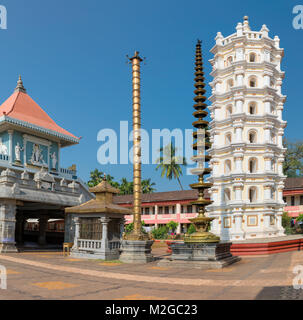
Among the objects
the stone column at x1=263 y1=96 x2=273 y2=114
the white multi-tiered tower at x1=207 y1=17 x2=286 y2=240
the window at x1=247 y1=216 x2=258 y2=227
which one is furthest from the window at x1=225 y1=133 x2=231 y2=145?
the window at x1=247 y1=216 x2=258 y2=227

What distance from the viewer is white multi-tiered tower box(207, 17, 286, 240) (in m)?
25.4

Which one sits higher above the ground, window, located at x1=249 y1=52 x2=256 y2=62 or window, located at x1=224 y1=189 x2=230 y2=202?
window, located at x1=249 y1=52 x2=256 y2=62

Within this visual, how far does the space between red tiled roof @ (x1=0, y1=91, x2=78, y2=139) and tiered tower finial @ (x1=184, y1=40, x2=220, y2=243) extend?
13.2 metres

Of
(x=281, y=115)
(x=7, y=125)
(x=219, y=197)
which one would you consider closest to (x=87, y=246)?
(x=7, y=125)

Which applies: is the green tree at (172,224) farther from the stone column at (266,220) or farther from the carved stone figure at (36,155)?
the carved stone figure at (36,155)

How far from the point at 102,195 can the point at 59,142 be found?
28.3 feet

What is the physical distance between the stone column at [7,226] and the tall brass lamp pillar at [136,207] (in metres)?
6.89

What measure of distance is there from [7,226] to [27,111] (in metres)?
10.1

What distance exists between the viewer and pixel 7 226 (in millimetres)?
18719

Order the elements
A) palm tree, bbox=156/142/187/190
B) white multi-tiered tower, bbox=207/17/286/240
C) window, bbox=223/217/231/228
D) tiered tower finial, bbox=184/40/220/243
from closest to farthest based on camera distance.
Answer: tiered tower finial, bbox=184/40/220/243 < white multi-tiered tower, bbox=207/17/286/240 < window, bbox=223/217/231/228 < palm tree, bbox=156/142/187/190

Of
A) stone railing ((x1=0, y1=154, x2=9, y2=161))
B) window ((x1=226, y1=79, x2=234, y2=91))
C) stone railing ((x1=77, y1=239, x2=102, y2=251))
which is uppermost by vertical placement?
window ((x1=226, y1=79, x2=234, y2=91))

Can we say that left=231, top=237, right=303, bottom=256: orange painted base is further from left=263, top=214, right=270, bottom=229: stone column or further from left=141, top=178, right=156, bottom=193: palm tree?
left=141, top=178, right=156, bottom=193: palm tree

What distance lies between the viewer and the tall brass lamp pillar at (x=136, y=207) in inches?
630

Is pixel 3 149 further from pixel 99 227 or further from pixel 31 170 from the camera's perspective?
pixel 99 227
